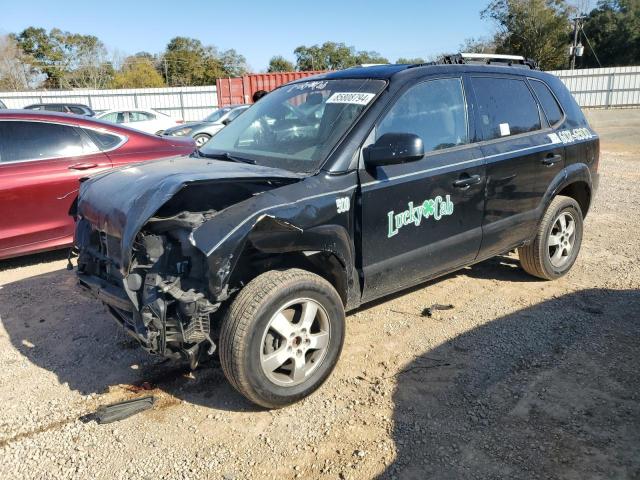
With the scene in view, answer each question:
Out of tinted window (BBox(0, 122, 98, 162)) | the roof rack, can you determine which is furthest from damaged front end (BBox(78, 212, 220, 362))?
tinted window (BBox(0, 122, 98, 162))

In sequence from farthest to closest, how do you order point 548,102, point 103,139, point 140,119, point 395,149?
point 140,119 < point 103,139 < point 548,102 < point 395,149

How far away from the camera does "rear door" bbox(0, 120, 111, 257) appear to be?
5.13m

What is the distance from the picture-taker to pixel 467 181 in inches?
149

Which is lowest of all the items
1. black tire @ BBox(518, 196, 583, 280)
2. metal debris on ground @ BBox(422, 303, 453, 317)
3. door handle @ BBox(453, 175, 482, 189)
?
metal debris on ground @ BBox(422, 303, 453, 317)

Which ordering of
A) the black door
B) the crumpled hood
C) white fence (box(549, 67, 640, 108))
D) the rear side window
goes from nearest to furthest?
the crumpled hood < the black door < the rear side window < white fence (box(549, 67, 640, 108))

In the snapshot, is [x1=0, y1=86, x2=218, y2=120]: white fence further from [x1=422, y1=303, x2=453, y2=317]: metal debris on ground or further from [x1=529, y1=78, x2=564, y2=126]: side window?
[x1=422, y1=303, x2=453, y2=317]: metal debris on ground

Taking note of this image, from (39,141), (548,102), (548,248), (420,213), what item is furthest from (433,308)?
(39,141)

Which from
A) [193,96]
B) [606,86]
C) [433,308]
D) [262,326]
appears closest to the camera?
[262,326]

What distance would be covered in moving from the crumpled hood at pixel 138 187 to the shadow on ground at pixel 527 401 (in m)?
1.60

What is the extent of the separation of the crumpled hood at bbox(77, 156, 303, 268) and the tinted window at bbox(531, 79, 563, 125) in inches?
105

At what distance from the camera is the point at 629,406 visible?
9.67 feet

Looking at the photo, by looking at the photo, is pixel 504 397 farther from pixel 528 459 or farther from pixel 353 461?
pixel 353 461

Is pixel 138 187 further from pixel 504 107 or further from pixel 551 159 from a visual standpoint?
pixel 551 159

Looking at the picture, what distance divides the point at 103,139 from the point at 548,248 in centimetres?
477
